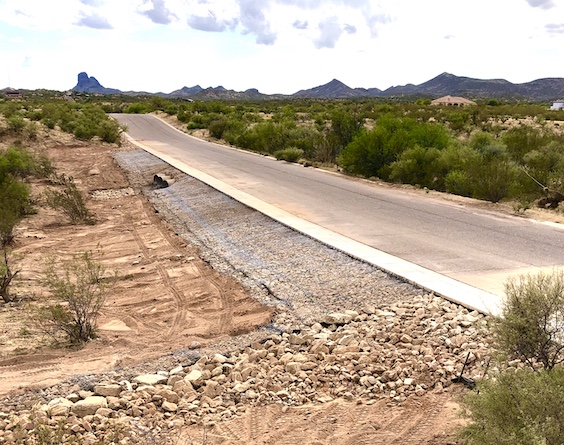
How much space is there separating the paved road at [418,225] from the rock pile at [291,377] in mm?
2330

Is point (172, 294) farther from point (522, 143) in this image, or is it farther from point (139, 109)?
point (139, 109)

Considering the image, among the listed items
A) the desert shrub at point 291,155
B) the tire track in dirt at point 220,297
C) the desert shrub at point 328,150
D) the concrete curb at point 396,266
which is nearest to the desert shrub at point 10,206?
the tire track in dirt at point 220,297

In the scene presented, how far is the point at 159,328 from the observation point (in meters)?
9.63

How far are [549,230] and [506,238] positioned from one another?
4.74ft

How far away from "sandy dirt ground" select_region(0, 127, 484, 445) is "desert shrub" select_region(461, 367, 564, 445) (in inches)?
37.5

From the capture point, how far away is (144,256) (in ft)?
48.5

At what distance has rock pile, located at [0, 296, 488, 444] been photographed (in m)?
6.18

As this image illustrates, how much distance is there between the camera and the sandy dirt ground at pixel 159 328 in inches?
229

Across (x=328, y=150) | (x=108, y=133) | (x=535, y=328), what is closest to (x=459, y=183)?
(x=328, y=150)

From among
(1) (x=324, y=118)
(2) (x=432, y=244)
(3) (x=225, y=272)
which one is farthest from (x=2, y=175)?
(1) (x=324, y=118)

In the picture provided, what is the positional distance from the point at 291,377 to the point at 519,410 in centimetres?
323

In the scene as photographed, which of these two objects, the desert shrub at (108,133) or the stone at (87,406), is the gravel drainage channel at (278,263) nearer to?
the stone at (87,406)

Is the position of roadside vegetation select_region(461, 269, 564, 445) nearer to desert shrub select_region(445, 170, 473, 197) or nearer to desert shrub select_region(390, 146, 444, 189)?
desert shrub select_region(445, 170, 473, 197)

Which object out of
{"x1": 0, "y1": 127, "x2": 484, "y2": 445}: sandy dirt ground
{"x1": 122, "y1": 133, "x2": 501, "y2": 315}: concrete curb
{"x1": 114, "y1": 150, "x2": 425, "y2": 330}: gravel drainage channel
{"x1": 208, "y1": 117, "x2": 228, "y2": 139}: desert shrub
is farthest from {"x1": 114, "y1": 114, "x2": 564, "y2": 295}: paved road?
{"x1": 208, "y1": 117, "x2": 228, "y2": 139}: desert shrub
